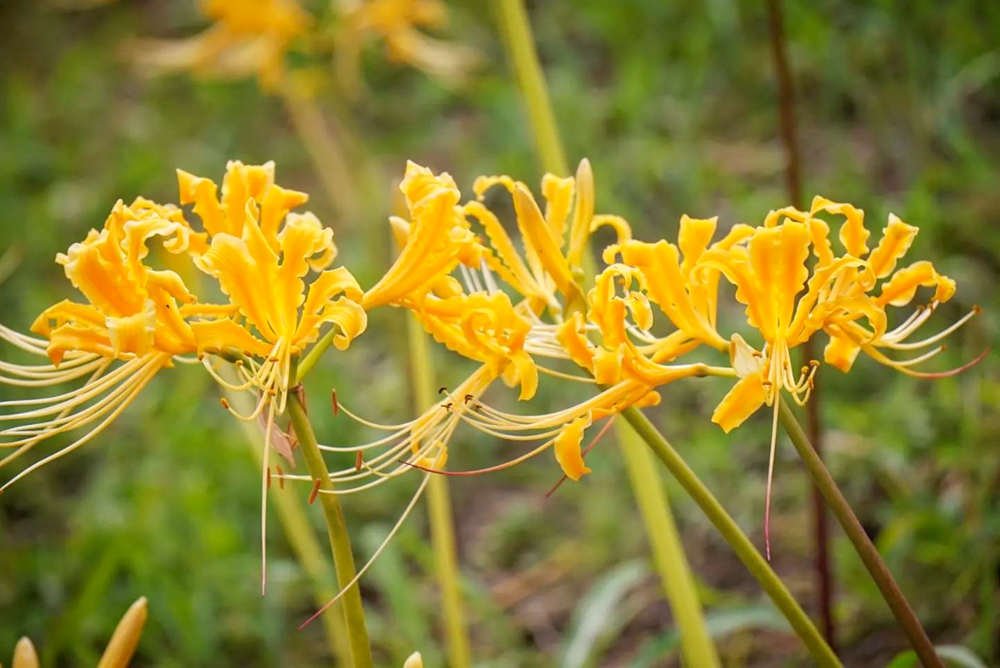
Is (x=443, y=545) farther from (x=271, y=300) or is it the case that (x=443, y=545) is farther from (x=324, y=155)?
(x=324, y=155)

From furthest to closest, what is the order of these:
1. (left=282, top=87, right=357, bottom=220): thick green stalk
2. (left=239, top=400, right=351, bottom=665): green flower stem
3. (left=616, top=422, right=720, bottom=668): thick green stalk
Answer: (left=282, top=87, right=357, bottom=220): thick green stalk, (left=239, top=400, right=351, bottom=665): green flower stem, (left=616, top=422, right=720, bottom=668): thick green stalk

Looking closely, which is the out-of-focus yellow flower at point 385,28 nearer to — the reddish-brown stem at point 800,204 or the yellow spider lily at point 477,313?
the reddish-brown stem at point 800,204

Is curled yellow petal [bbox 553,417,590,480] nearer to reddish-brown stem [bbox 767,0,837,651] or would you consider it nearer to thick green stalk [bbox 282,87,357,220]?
reddish-brown stem [bbox 767,0,837,651]

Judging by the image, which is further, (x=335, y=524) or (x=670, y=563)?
(x=670, y=563)

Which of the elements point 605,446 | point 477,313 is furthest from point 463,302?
point 605,446

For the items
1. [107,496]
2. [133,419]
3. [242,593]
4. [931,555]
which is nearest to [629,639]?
[931,555]

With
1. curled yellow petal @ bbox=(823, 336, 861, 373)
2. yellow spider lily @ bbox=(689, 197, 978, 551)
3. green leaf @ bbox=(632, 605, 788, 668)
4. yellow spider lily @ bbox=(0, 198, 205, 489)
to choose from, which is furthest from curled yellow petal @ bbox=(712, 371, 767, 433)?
green leaf @ bbox=(632, 605, 788, 668)
